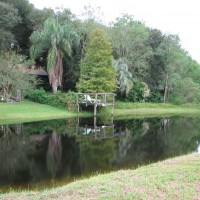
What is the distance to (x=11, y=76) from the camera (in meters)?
28.1

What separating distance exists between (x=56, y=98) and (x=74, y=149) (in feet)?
55.3

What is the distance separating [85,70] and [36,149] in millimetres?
18105

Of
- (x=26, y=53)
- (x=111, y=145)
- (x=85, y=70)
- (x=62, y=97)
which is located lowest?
(x=111, y=145)

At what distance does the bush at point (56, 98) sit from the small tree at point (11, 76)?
97.4 inches

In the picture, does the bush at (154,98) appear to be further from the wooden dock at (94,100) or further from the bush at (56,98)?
the bush at (56,98)

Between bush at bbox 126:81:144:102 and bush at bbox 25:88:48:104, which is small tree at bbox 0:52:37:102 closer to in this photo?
bush at bbox 25:88:48:104

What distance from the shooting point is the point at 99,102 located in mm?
28969

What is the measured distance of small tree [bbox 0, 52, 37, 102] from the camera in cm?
2779

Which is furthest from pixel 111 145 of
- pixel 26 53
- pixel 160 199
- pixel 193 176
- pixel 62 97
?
pixel 26 53

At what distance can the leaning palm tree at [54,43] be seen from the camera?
32781mm

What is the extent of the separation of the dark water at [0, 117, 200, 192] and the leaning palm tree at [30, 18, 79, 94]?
39.3 feet

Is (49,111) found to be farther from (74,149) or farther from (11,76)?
(74,149)

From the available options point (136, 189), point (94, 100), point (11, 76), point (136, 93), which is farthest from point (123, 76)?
point (136, 189)

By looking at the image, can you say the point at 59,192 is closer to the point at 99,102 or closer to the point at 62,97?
the point at 99,102
